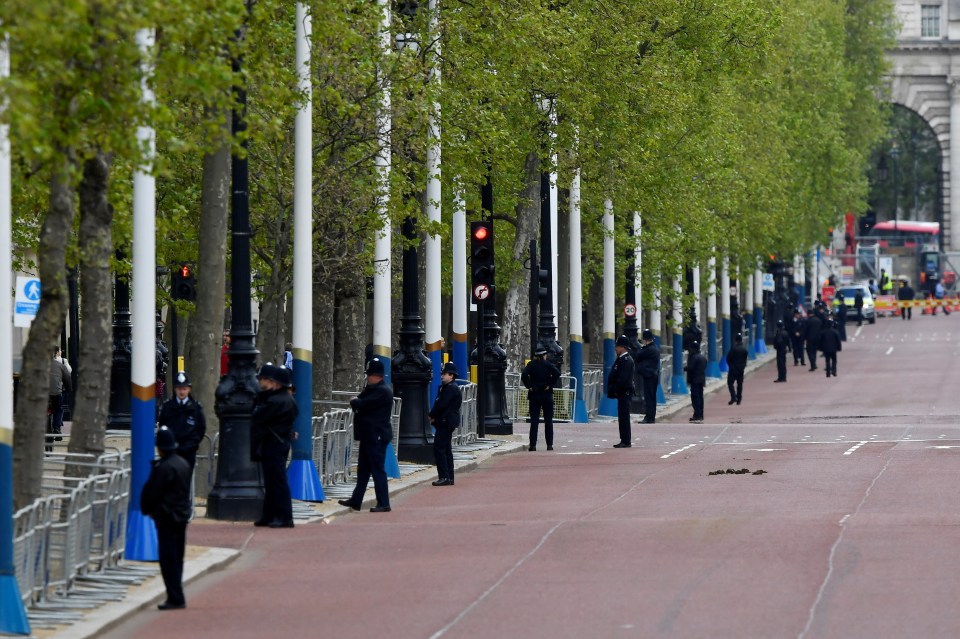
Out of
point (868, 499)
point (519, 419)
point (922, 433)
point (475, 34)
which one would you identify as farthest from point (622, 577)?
point (519, 419)

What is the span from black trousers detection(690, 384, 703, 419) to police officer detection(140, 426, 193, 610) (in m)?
29.9

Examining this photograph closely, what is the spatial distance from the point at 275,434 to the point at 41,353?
5.11 metres

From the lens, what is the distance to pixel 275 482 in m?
21.2

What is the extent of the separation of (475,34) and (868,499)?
11.1 m

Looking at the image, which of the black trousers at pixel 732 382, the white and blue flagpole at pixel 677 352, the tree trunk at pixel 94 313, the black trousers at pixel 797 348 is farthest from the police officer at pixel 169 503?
the black trousers at pixel 797 348

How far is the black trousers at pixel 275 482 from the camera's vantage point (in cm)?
2117

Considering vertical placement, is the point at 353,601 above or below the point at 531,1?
below

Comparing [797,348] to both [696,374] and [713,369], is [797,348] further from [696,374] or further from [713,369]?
[696,374]

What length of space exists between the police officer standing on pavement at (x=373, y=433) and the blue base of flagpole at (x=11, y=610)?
30.2 ft

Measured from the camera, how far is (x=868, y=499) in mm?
23938

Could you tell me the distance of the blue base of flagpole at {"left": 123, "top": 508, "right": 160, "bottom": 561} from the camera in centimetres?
1844

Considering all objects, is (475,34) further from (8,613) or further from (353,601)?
(8,613)

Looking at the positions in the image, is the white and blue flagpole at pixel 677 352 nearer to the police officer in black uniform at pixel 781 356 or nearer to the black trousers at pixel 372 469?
the police officer in black uniform at pixel 781 356

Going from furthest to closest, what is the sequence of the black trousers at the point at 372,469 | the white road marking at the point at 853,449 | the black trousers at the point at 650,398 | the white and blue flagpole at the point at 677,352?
the white and blue flagpole at the point at 677,352, the black trousers at the point at 650,398, the white road marking at the point at 853,449, the black trousers at the point at 372,469
